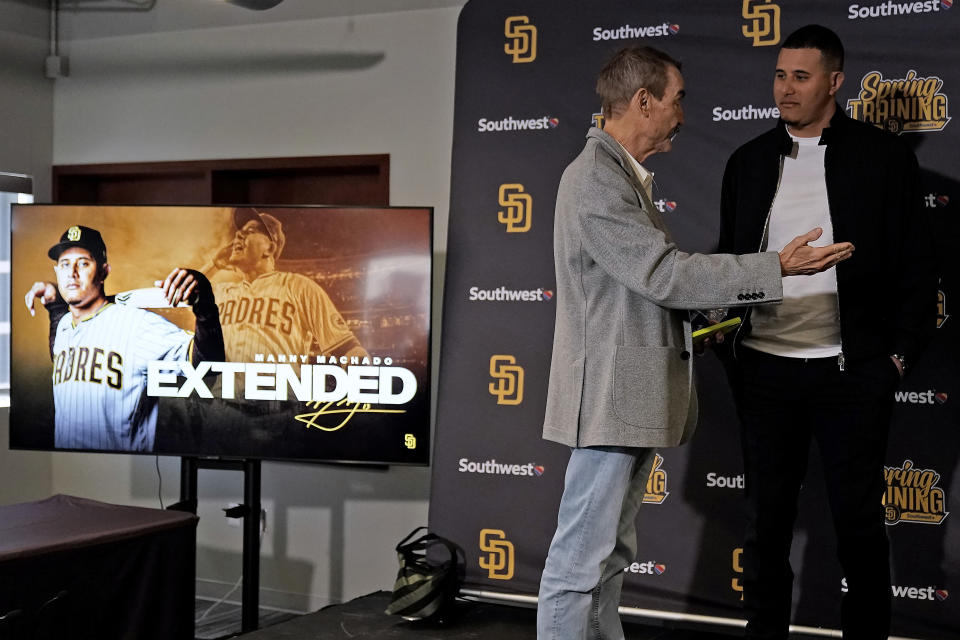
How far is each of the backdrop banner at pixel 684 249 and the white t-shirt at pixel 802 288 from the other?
2.21 feet

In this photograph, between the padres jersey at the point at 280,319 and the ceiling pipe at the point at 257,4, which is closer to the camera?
the padres jersey at the point at 280,319

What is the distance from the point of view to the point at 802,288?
274cm

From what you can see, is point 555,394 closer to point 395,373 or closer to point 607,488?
point 607,488

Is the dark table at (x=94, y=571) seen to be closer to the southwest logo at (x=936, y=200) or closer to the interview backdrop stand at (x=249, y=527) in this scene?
the interview backdrop stand at (x=249, y=527)

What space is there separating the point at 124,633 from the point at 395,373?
3.86 feet

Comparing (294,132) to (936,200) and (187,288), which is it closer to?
(187,288)

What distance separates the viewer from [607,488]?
2303 millimetres

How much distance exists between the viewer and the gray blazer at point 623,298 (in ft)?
7.41

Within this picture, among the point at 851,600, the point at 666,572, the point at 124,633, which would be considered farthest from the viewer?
the point at 666,572

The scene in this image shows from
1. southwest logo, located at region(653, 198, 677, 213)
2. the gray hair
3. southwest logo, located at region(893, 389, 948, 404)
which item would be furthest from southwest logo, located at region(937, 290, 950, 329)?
the gray hair

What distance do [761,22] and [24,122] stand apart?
3.37 m

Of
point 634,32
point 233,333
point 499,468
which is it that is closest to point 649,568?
point 499,468

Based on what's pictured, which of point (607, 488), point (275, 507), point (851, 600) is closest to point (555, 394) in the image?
point (607, 488)

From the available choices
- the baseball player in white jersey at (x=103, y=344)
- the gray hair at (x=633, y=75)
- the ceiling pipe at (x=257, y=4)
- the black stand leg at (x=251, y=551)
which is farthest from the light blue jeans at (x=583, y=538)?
the ceiling pipe at (x=257, y=4)
